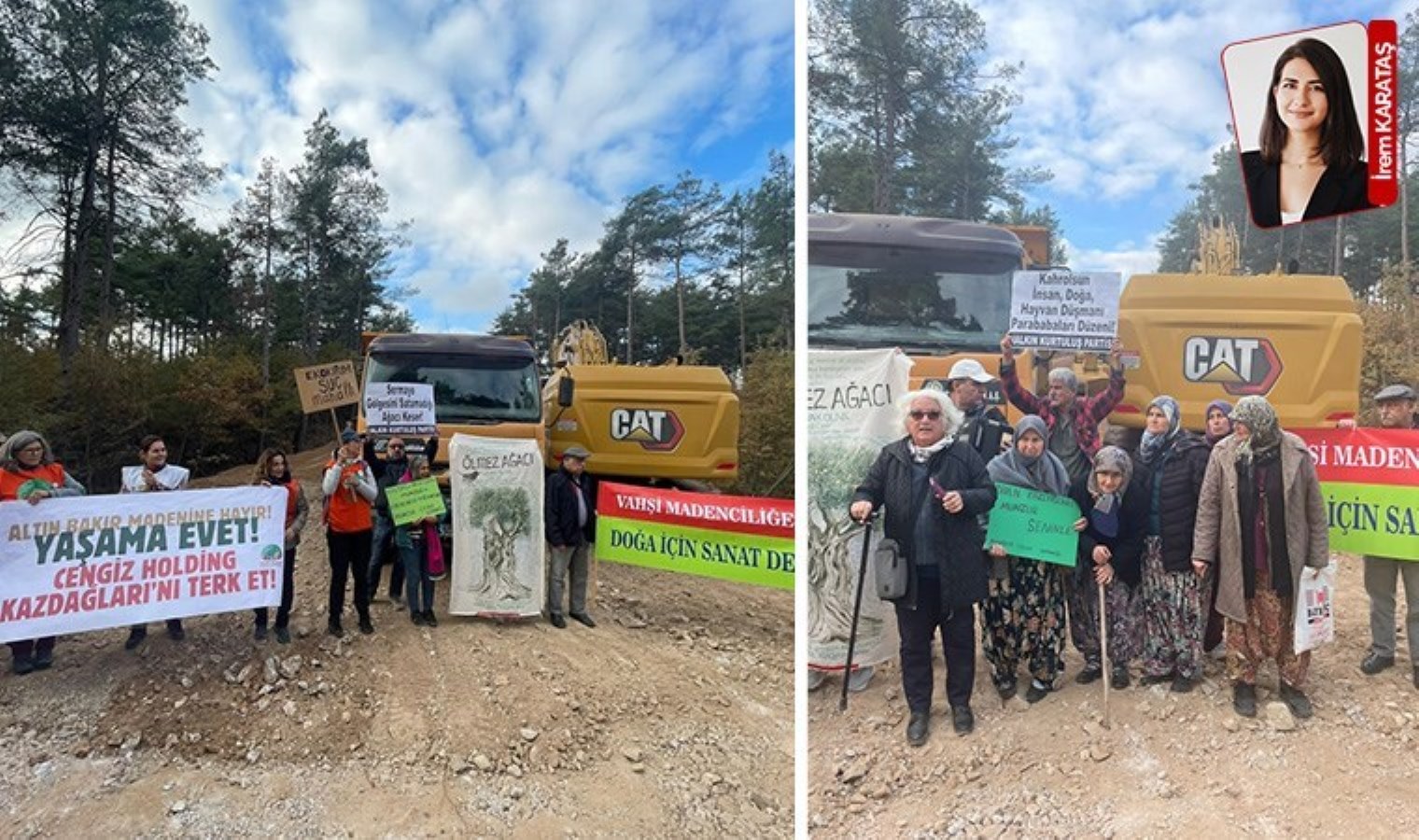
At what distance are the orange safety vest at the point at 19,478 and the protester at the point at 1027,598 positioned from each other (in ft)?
9.01

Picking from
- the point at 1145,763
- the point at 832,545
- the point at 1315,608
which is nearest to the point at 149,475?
the point at 832,545

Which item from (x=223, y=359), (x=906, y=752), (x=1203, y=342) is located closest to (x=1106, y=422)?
(x=1203, y=342)

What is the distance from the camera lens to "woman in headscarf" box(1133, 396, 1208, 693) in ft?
7.39

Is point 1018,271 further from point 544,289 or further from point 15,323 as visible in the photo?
point 15,323

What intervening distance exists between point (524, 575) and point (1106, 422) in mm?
1997

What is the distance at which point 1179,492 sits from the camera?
2.26m

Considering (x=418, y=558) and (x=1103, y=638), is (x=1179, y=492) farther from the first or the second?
(x=418, y=558)

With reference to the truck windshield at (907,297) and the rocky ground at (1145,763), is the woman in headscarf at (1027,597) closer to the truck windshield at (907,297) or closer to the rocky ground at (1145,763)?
the rocky ground at (1145,763)

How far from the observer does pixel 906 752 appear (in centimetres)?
235

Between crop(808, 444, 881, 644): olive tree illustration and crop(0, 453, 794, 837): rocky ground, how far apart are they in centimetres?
28

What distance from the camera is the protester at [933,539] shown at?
2330 millimetres

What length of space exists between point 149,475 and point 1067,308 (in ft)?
9.11

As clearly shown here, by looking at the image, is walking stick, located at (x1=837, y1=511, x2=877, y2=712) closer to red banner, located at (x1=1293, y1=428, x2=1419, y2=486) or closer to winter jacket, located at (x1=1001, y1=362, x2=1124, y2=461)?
winter jacket, located at (x1=1001, y1=362, x2=1124, y2=461)

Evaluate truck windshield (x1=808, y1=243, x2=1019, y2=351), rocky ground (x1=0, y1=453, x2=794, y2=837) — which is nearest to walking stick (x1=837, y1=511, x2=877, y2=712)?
rocky ground (x1=0, y1=453, x2=794, y2=837)
